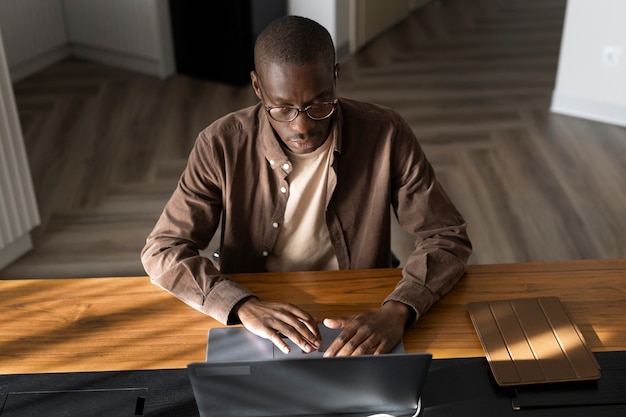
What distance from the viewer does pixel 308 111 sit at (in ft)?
5.36

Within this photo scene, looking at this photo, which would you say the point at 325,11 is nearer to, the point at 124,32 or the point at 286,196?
the point at 124,32

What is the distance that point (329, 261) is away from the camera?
203cm

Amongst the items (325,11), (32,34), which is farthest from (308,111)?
(32,34)

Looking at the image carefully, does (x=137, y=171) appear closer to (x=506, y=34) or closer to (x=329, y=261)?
(x=329, y=261)

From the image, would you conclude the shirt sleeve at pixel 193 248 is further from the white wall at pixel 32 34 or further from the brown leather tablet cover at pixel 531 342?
the white wall at pixel 32 34

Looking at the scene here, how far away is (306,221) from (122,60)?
371 cm

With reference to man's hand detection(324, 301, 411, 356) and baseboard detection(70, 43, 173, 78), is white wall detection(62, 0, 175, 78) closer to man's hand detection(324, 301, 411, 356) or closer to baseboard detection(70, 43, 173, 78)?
baseboard detection(70, 43, 173, 78)

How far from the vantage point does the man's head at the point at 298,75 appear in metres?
1.60

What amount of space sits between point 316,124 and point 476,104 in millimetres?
3213

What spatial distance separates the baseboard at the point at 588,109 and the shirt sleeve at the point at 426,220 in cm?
291

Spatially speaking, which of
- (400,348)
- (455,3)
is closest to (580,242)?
(400,348)

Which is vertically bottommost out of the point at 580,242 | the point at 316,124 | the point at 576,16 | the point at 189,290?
the point at 580,242

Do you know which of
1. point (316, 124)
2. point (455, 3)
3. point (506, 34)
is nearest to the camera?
point (316, 124)

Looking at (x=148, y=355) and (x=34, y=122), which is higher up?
(x=148, y=355)
